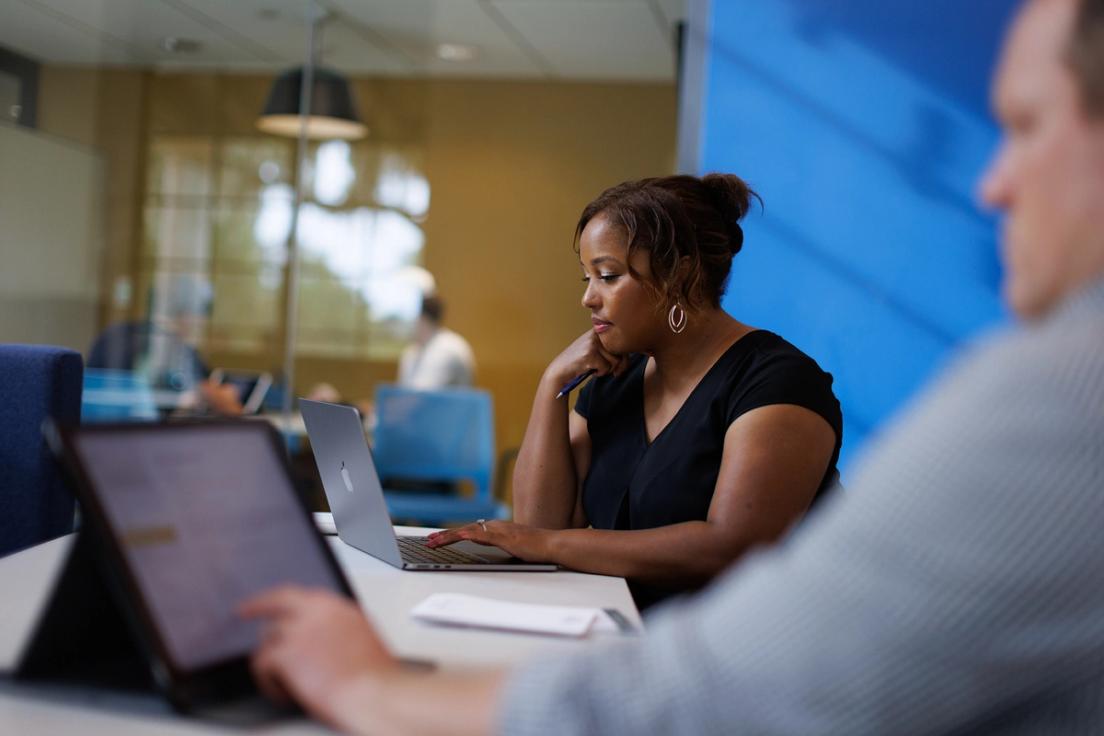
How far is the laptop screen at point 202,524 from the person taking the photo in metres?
0.95

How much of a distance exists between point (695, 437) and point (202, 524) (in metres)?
1.20

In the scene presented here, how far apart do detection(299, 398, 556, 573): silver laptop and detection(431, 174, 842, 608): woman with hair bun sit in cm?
4

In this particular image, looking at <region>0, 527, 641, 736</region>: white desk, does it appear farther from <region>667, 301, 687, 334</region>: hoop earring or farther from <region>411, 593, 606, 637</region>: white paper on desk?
<region>667, 301, 687, 334</region>: hoop earring

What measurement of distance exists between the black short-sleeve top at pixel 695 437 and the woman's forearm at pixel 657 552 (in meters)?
0.22

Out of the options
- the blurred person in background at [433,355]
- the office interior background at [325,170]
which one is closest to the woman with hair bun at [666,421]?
the office interior background at [325,170]

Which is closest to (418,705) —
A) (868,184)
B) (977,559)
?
(977,559)

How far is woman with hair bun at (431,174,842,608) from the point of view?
182 cm

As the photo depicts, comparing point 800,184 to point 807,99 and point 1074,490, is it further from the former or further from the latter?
point 1074,490

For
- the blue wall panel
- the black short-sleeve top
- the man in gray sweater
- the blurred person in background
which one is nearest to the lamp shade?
the blurred person in background

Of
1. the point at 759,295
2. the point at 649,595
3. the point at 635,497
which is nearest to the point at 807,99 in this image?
the point at 759,295

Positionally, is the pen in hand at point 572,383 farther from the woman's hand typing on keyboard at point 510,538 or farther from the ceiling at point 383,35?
the ceiling at point 383,35

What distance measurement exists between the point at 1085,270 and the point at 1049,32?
Answer: 0.48 feet

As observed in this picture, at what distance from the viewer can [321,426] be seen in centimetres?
180

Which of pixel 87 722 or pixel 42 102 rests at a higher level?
pixel 42 102
